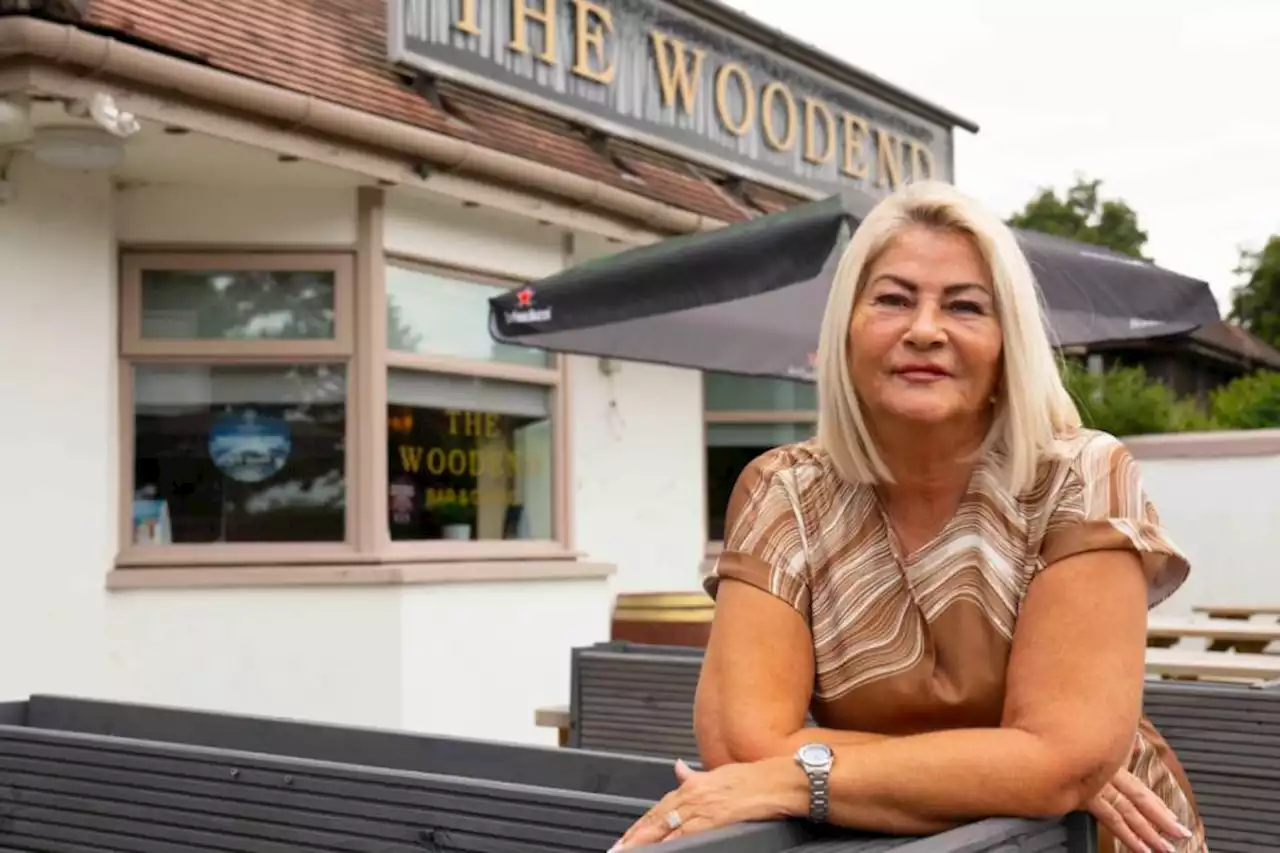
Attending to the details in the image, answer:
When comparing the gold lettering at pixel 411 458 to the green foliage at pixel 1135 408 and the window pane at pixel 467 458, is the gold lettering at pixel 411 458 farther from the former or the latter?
the green foliage at pixel 1135 408

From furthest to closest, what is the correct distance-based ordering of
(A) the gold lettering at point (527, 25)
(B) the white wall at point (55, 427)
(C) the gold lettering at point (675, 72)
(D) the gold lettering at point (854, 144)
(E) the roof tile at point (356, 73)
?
(D) the gold lettering at point (854, 144) < (C) the gold lettering at point (675, 72) < (A) the gold lettering at point (527, 25) < (E) the roof tile at point (356, 73) < (B) the white wall at point (55, 427)

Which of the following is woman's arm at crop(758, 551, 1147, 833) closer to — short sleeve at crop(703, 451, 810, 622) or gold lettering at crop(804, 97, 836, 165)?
short sleeve at crop(703, 451, 810, 622)

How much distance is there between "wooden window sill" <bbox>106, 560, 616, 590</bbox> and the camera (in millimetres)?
6277

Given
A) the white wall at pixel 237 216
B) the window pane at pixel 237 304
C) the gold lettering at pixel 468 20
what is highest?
the gold lettering at pixel 468 20

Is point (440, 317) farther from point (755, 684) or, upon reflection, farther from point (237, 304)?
point (755, 684)

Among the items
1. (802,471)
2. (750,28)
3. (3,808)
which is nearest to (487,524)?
(750,28)

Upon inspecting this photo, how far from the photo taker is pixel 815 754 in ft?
5.35

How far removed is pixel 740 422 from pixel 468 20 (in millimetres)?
3274

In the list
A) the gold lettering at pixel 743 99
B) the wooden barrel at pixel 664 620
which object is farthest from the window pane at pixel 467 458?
the gold lettering at pixel 743 99

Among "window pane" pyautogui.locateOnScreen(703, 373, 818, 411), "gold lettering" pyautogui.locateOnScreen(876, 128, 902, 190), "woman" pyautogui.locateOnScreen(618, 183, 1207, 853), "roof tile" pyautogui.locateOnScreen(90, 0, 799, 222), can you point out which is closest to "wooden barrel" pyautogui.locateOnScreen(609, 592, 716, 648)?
"roof tile" pyautogui.locateOnScreen(90, 0, 799, 222)

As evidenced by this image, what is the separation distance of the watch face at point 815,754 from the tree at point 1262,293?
1932 inches

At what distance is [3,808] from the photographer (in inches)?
91.5

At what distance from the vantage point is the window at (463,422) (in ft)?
22.8

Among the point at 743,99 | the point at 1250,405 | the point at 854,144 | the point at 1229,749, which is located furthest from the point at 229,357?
the point at 1250,405
